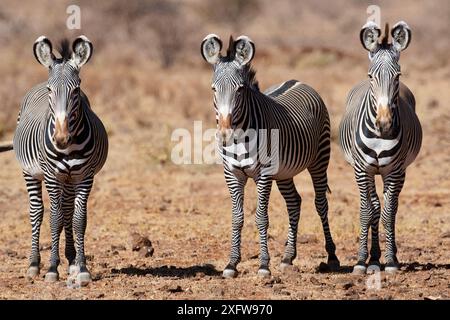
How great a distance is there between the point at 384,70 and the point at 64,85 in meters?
2.88

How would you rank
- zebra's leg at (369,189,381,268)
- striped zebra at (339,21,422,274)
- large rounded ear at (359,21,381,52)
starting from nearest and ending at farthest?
striped zebra at (339,21,422,274)
large rounded ear at (359,21,381,52)
zebra's leg at (369,189,381,268)

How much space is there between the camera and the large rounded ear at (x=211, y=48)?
30.1 feet

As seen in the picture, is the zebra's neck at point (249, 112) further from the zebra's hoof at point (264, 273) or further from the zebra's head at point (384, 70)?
the zebra's hoof at point (264, 273)

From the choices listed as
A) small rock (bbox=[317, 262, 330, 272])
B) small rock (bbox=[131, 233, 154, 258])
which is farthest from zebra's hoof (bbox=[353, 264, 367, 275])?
small rock (bbox=[131, 233, 154, 258])

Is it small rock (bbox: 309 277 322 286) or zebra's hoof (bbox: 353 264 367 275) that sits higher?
zebra's hoof (bbox: 353 264 367 275)

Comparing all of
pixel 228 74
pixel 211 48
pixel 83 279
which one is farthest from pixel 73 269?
pixel 211 48

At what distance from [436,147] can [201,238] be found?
24.3 ft

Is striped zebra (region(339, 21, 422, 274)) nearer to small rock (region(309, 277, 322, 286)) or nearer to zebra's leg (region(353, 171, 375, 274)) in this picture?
zebra's leg (region(353, 171, 375, 274))

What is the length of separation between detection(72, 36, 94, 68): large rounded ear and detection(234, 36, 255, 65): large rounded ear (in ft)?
4.49

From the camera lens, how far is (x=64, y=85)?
8547mm

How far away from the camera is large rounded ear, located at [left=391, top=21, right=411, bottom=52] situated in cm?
905

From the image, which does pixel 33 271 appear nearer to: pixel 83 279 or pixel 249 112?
pixel 83 279

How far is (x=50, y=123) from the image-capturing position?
8859 mm

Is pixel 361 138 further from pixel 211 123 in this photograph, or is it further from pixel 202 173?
pixel 211 123
